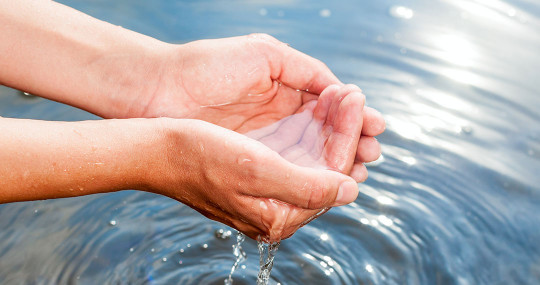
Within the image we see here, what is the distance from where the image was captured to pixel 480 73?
313 centimetres

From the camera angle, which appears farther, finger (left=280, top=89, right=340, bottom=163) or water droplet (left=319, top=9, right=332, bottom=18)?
water droplet (left=319, top=9, right=332, bottom=18)

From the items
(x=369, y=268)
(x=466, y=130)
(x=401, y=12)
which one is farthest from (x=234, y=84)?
(x=401, y=12)

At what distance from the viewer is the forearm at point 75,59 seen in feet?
6.30

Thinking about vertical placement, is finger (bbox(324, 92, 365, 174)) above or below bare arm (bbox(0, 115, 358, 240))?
above

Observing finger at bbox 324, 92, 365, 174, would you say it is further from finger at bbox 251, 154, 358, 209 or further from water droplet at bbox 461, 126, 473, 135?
water droplet at bbox 461, 126, 473, 135

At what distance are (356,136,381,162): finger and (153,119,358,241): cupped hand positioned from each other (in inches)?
11.5

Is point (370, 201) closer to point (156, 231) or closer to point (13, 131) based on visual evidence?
point (156, 231)

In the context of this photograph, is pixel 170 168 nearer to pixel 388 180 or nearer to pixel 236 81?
pixel 236 81

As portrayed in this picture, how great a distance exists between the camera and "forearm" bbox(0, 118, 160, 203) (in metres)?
1.47

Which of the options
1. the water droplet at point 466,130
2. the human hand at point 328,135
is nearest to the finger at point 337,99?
the human hand at point 328,135

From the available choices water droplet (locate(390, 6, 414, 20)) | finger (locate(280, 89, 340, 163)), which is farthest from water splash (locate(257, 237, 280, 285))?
water droplet (locate(390, 6, 414, 20))

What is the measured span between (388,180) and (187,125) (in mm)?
1202

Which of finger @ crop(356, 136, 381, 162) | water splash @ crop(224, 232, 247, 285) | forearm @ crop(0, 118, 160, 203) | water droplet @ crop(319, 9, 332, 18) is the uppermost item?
water droplet @ crop(319, 9, 332, 18)

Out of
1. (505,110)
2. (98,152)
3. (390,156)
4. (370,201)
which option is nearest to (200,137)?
(98,152)
